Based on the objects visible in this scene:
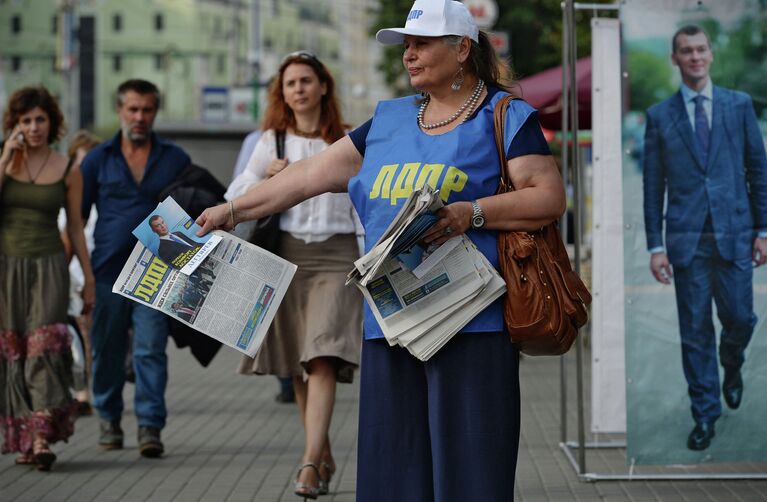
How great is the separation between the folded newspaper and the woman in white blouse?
2.06 meters

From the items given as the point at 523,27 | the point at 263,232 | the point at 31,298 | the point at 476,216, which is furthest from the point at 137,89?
the point at 523,27

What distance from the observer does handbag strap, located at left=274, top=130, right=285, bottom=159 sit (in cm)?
784

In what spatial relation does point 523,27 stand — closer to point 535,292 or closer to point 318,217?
point 318,217

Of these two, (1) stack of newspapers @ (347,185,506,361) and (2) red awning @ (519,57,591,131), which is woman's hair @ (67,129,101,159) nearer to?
(2) red awning @ (519,57,591,131)

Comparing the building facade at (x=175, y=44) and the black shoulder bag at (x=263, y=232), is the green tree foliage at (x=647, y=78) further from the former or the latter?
the building facade at (x=175, y=44)

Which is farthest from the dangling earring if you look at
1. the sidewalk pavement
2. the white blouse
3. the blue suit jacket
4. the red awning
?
the red awning

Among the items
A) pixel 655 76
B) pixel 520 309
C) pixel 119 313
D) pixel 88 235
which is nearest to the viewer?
pixel 520 309

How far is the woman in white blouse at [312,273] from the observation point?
749 cm

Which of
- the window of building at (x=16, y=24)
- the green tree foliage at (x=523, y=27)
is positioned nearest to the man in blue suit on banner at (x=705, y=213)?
the green tree foliage at (x=523, y=27)

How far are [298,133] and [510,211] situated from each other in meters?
3.15

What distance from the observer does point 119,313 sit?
898 cm

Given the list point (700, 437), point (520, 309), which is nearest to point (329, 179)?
point (520, 309)

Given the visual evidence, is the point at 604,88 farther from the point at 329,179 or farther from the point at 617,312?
the point at 329,179

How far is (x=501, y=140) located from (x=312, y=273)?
283 centimetres
